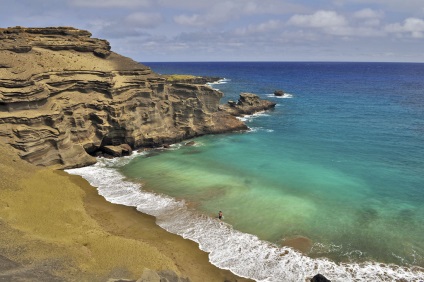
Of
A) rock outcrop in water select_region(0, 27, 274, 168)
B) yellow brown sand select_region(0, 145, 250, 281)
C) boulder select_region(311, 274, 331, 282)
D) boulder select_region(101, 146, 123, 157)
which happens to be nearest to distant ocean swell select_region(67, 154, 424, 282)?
yellow brown sand select_region(0, 145, 250, 281)

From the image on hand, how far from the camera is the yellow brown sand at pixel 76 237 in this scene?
2108 centimetres

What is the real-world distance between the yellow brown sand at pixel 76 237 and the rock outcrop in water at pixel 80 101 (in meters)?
4.99

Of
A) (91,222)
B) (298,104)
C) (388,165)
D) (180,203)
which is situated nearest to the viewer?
(91,222)

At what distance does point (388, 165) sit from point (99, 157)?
39.7 meters

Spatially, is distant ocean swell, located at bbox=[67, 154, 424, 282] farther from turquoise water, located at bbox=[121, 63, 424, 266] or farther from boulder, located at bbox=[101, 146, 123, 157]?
boulder, located at bbox=[101, 146, 123, 157]

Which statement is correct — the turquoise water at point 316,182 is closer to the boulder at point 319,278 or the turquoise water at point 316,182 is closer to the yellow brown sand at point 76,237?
the boulder at point 319,278

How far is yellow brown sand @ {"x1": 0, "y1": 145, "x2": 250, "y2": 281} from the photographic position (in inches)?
830

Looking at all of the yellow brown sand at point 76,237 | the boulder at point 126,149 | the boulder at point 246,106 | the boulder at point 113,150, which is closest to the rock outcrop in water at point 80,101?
the boulder at point 126,149

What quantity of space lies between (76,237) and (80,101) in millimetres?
24547

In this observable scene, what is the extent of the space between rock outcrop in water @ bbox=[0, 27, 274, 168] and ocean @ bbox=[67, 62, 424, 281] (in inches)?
141

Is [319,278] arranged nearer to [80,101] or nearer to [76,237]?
[76,237]

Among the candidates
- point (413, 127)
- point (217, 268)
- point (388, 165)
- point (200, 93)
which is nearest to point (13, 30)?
point (200, 93)

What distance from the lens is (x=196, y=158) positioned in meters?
47.8

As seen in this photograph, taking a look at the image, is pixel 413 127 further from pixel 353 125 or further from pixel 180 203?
pixel 180 203
